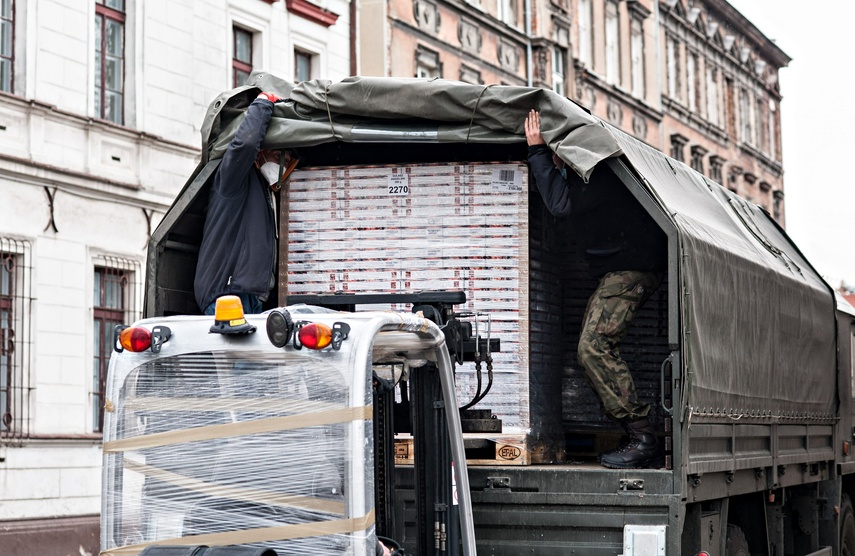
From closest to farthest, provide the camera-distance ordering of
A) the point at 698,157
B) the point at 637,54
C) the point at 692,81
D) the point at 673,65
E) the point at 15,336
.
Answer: the point at 15,336 < the point at 637,54 < the point at 673,65 < the point at 698,157 < the point at 692,81

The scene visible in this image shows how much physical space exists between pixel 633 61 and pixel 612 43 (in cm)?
139

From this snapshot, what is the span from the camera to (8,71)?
1777cm

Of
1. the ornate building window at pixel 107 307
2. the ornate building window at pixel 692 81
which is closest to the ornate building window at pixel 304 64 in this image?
the ornate building window at pixel 107 307

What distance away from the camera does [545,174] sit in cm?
843

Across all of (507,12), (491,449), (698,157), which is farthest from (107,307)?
(698,157)

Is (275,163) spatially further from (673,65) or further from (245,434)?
(673,65)

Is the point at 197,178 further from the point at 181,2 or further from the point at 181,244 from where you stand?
the point at 181,2

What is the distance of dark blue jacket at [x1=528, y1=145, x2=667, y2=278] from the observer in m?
8.76

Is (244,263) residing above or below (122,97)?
below

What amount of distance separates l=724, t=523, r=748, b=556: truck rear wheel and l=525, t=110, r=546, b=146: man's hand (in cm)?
276

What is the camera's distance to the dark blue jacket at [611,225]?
28.7 ft

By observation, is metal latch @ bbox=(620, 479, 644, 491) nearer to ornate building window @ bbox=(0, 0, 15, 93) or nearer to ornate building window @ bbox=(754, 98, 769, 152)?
ornate building window @ bbox=(0, 0, 15, 93)

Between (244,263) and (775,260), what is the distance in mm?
4334

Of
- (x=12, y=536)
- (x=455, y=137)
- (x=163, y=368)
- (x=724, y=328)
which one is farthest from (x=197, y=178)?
(x=12, y=536)
